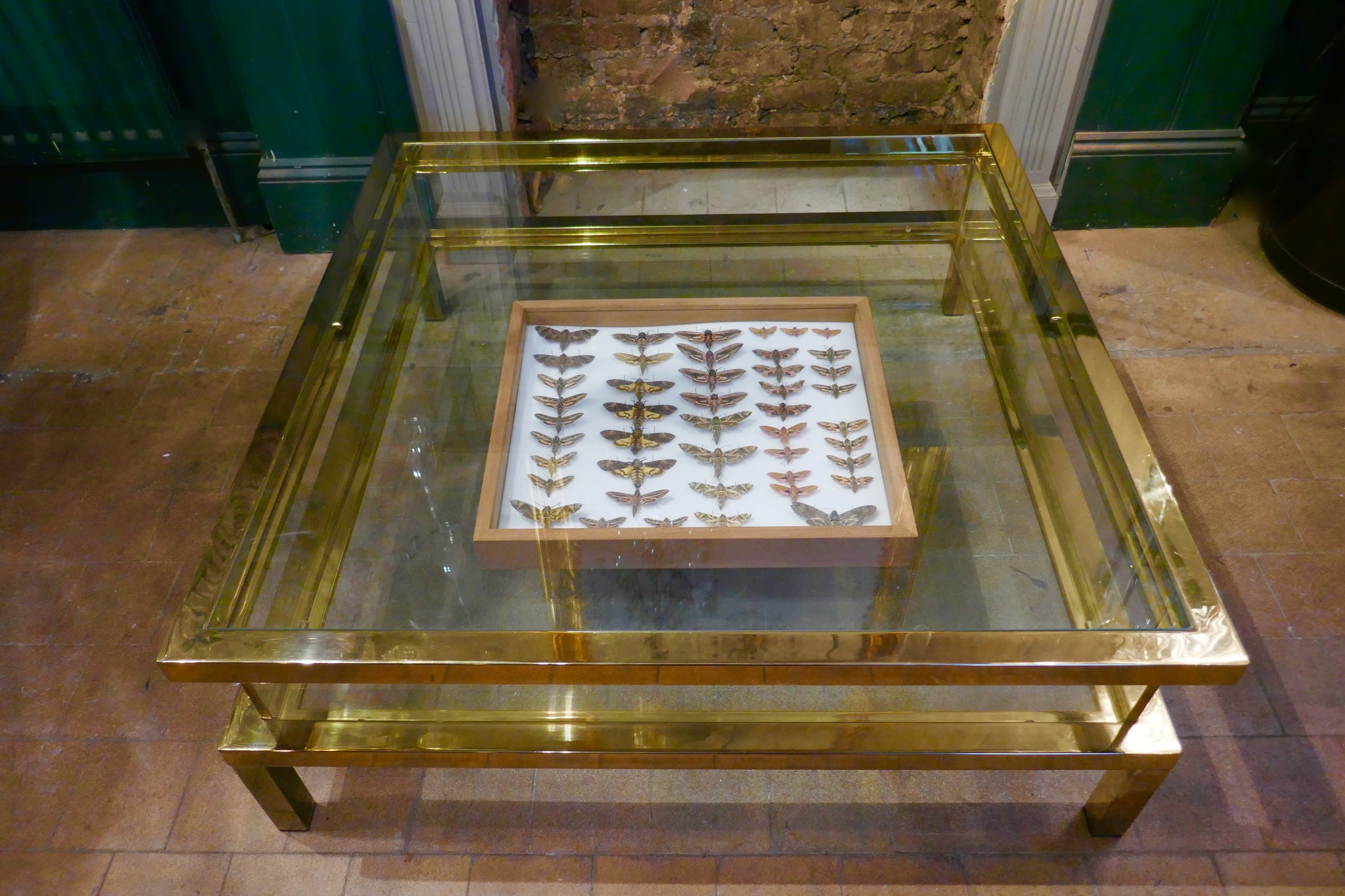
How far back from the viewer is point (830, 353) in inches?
82.0

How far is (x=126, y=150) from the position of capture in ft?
10.4

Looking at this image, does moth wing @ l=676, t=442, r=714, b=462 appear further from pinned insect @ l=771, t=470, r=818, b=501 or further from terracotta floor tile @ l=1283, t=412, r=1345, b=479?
terracotta floor tile @ l=1283, t=412, r=1345, b=479

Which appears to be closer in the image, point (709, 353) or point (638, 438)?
point (638, 438)

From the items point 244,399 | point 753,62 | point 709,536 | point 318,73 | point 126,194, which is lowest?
point 244,399

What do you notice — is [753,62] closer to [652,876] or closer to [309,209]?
[309,209]

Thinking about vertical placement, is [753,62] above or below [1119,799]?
above

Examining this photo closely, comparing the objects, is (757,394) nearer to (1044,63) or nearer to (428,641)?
(428,641)

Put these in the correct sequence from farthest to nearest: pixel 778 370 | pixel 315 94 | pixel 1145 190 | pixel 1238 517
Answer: pixel 1145 190 → pixel 315 94 → pixel 1238 517 → pixel 778 370

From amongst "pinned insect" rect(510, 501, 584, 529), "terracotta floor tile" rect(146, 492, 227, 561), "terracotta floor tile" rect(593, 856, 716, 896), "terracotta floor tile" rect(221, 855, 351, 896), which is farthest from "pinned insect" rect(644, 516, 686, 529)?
"terracotta floor tile" rect(146, 492, 227, 561)

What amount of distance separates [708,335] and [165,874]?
4.93 feet

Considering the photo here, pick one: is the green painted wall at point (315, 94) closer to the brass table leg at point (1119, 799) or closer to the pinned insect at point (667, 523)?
the pinned insect at point (667, 523)

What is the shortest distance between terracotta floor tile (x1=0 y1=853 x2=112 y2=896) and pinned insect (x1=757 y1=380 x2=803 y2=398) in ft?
5.18

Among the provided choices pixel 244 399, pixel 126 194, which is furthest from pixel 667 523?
pixel 126 194

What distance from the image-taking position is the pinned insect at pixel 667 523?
169 cm
